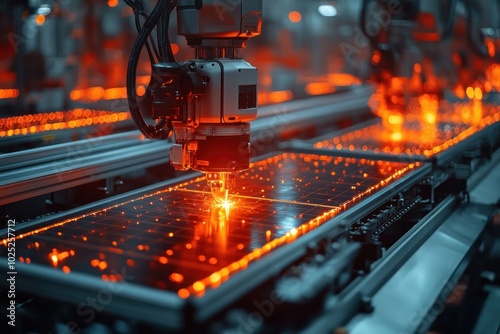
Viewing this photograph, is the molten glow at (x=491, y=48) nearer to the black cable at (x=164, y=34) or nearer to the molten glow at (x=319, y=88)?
the molten glow at (x=319, y=88)

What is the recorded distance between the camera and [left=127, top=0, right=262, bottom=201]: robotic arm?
5.91ft

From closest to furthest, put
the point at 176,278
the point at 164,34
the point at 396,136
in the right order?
the point at 176,278, the point at 164,34, the point at 396,136

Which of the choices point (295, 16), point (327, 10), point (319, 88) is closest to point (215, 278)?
point (319, 88)

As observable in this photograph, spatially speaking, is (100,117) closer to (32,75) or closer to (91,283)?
(32,75)

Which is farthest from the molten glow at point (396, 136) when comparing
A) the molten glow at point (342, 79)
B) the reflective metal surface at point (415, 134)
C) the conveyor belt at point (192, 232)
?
the molten glow at point (342, 79)

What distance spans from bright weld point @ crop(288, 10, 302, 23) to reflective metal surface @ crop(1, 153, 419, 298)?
406 centimetres

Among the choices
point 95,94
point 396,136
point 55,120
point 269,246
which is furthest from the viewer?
point 95,94

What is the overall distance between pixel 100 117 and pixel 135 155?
0.95 meters

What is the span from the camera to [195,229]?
1796mm

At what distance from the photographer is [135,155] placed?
8.56 ft

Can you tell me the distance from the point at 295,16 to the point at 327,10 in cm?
52

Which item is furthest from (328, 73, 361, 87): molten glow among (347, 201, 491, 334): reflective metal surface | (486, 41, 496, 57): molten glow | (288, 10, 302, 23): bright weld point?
(347, 201, 491, 334): reflective metal surface

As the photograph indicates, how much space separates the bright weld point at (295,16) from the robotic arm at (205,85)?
4.62m

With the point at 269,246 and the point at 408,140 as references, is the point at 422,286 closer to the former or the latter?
the point at 269,246
